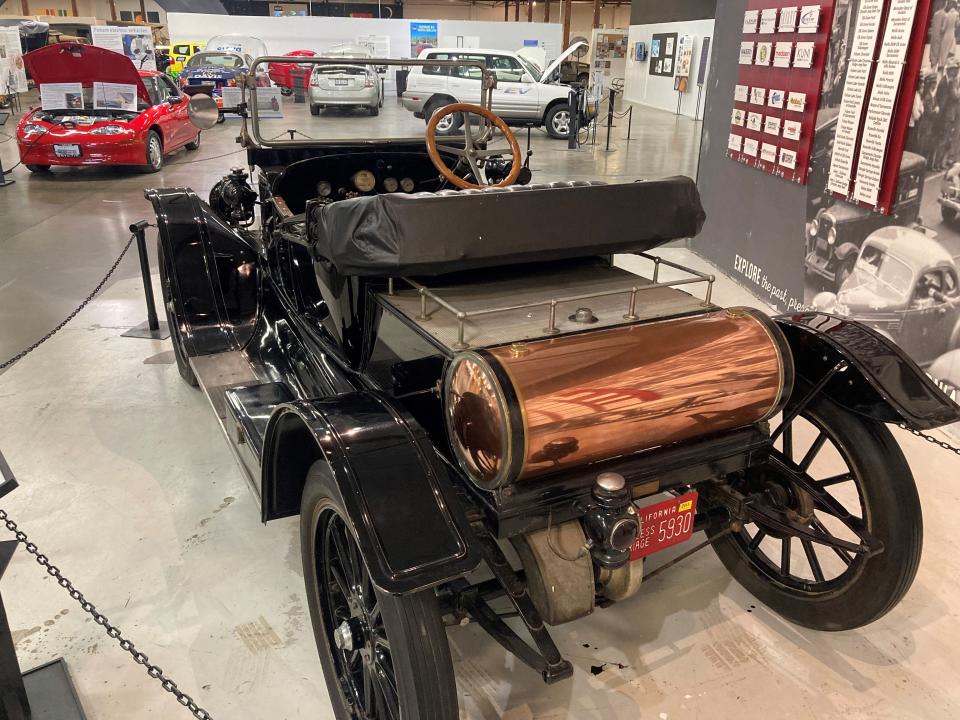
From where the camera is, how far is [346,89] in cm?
826

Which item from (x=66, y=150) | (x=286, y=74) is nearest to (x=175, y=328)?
(x=286, y=74)

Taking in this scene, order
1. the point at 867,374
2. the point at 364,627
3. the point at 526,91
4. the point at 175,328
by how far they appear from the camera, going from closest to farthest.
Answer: the point at 364,627 < the point at 867,374 < the point at 175,328 < the point at 526,91

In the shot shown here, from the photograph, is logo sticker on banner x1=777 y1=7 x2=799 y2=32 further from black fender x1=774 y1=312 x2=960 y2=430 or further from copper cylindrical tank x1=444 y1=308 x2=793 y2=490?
copper cylindrical tank x1=444 y1=308 x2=793 y2=490

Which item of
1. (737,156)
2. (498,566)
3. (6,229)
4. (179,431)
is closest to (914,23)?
(737,156)

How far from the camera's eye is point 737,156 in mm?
5871

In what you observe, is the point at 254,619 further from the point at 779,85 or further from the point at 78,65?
the point at 78,65

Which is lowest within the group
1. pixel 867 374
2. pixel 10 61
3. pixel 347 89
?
pixel 867 374

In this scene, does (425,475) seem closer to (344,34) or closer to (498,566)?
(498,566)

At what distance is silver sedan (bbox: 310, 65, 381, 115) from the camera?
7.14 m

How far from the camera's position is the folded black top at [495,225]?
2029 millimetres

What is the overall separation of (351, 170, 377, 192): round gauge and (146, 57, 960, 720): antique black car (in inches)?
47.1

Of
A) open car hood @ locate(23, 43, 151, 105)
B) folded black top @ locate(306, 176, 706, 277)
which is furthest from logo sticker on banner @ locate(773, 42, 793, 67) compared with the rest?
open car hood @ locate(23, 43, 151, 105)

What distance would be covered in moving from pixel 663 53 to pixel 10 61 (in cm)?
1386

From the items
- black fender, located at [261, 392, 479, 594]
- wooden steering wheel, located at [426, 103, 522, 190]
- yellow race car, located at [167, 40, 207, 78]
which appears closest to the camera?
black fender, located at [261, 392, 479, 594]
